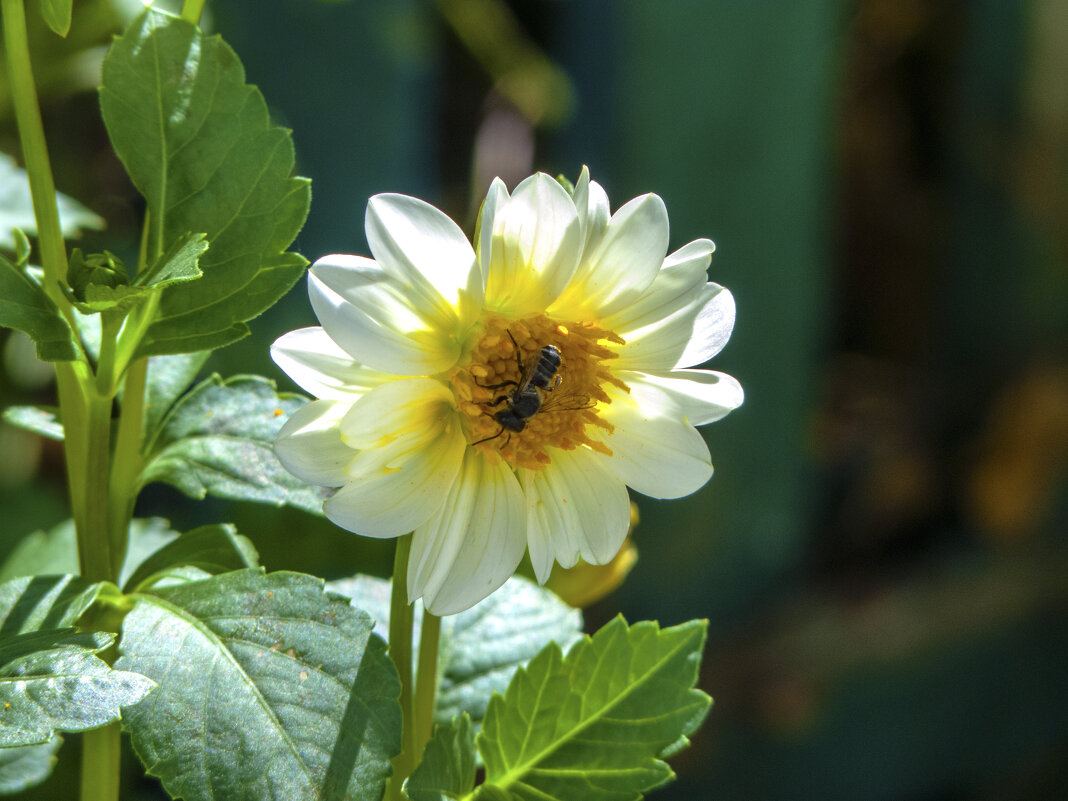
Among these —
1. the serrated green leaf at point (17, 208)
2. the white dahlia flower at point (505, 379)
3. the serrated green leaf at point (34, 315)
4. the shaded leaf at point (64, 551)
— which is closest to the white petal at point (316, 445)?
the white dahlia flower at point (505, 379)

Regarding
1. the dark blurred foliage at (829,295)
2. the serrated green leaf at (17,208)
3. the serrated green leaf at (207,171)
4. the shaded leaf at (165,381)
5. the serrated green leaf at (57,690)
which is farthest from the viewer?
the dark blurred foliage at (829,295)

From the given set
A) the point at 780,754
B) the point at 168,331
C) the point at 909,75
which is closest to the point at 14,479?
the point at 168,331

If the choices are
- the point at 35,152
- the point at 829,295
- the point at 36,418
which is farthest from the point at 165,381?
the point at 829,295

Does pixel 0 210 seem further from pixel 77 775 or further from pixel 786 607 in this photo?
pixel 786 607

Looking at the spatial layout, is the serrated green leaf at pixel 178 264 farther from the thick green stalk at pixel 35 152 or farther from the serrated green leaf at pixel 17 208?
the serrated green leaf at pixel 17 208

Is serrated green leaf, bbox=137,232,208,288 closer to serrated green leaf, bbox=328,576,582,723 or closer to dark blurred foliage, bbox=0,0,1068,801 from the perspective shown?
serrated green leaf, bbox=328,576,582,723

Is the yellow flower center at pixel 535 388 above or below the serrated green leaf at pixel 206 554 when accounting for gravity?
above

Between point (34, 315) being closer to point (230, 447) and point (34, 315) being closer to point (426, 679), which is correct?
point (230, 447)

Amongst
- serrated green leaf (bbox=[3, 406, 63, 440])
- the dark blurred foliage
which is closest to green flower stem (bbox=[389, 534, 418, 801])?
serrated green leaf (bbox=[3, 406, 63, 440])
